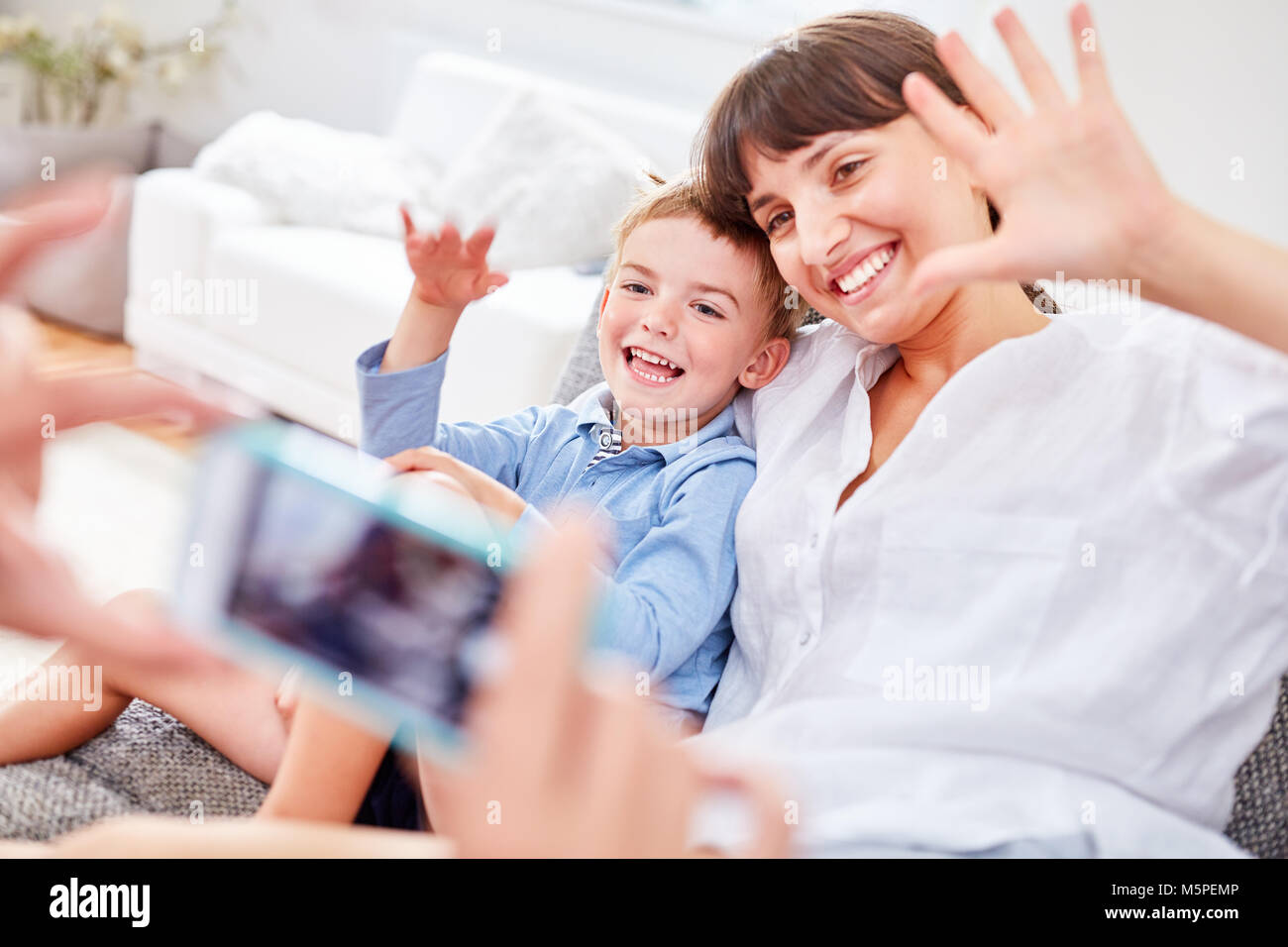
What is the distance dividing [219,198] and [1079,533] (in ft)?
9.13

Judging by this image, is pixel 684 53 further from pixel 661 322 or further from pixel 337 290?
pixel 661 322

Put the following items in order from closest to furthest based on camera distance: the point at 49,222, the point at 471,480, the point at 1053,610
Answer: the point at 49,222, the point at 1053,610, the point at 471,480

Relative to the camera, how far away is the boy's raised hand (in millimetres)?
1187

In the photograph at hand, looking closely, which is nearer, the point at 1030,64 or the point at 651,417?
the point at 1030,64

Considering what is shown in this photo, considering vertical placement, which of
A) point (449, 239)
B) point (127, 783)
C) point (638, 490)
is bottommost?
point (127, 783)

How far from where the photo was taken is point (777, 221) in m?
1.22

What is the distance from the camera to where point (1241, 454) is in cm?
92

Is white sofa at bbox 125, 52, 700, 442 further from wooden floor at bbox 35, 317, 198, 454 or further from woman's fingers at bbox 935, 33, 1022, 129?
woman's fingers at bbox 935, 33, 1022, 129

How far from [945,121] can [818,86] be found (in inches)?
11.0

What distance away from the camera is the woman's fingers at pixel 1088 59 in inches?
32.5

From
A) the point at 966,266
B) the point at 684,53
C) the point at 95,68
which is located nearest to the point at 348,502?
the point at 966,266

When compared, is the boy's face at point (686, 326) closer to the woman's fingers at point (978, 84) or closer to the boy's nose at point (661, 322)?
the boy's nose at point (661, 322)
